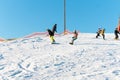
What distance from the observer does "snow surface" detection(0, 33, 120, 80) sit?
1905cm

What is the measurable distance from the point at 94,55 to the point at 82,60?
6.10ft

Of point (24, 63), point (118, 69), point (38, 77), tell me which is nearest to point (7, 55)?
point (24, 63)

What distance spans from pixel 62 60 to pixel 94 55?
248 centimetres

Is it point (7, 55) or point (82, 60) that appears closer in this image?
point (82, 60)

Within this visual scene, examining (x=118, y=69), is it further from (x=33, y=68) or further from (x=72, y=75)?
(x=33, y=68)

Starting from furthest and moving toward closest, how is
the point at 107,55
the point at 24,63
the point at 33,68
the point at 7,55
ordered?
the point at 7,55 < the point at 107,55 < the point at 24,63 < the point at 33,68

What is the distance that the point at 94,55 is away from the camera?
24.4 meters

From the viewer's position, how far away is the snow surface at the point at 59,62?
62.5ft

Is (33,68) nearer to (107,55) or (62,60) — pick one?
(62,60)

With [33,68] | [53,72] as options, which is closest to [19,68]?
[33,68]

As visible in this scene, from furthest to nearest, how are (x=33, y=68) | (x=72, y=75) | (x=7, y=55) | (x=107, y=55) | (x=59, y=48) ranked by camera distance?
(x=59, y=48), (x=7, y=55), (x=107, y=55), (x=33, y=68), (x=72, y=75)

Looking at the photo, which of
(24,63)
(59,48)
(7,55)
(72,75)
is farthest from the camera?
(59,48)

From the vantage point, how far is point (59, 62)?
2239 cm

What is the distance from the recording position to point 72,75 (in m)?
18.9
